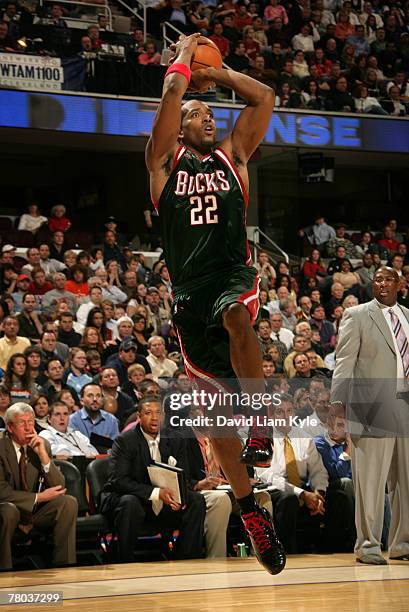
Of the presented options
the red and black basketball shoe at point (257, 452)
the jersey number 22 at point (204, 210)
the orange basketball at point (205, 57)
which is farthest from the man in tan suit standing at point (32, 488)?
the orange basketball at point (205, 57)

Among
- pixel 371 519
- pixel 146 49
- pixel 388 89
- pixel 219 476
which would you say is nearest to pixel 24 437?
pixel 219 476

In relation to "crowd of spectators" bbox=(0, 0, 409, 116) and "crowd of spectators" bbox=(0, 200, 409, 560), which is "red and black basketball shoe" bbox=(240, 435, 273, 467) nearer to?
"crowd of spectators" bbox=(0, 200, 409, 560)

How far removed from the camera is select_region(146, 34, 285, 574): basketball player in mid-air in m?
4.63

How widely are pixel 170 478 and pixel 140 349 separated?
3.51 m

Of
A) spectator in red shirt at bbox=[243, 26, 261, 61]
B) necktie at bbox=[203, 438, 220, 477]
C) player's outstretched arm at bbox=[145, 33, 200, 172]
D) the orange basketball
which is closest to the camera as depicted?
player's outstretched arm at bbox=[145, 33, 200, 172]

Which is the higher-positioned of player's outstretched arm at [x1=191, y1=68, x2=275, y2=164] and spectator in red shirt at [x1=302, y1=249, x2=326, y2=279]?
player's outstretched arm at [x1=191, y1=68, x2=275, y2=164]

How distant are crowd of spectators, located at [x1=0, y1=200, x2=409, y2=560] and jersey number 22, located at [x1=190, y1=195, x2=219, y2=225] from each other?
335 cm

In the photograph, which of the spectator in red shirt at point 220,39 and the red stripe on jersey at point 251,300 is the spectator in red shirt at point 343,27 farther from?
the red stripe on jersey at point 251,300

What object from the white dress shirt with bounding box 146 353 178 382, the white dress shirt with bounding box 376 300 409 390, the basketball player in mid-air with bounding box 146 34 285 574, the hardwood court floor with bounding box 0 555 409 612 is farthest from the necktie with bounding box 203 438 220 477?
the basketball player in mid-air with bounding box 146 34 285 574

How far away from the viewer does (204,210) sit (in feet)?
15.6

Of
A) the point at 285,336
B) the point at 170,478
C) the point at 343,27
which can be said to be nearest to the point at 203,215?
the point at 170,478

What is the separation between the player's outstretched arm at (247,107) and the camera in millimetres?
4758

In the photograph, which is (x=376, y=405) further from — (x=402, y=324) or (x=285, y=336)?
(x=285, y=336)
